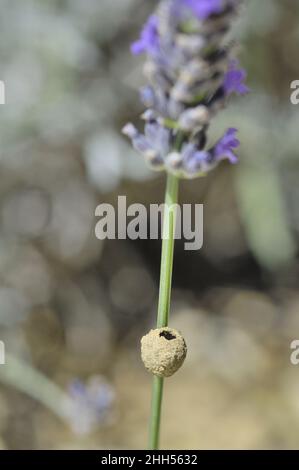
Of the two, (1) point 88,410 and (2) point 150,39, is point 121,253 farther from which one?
(2) point 150,39

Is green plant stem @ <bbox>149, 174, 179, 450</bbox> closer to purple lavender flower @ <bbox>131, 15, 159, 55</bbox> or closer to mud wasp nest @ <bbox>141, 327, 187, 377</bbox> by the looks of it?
mud wasp nest @ <bbox>141, 327, 187, 377</bbox>

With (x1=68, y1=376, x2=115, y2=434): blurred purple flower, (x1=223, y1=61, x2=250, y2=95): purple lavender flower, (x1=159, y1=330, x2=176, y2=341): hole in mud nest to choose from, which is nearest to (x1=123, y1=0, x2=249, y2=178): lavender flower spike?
(x1=223, y1=61, x2=250, y2=95): purple lavender flower

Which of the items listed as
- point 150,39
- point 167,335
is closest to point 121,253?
point 167,335

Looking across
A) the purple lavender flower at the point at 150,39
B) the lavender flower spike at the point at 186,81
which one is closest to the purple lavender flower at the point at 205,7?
the lavender flower spike at the point at 186,81

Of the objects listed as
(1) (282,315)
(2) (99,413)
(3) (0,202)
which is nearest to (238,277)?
(1) (282,315)

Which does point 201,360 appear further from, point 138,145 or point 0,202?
point 138,145

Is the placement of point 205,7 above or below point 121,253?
below
